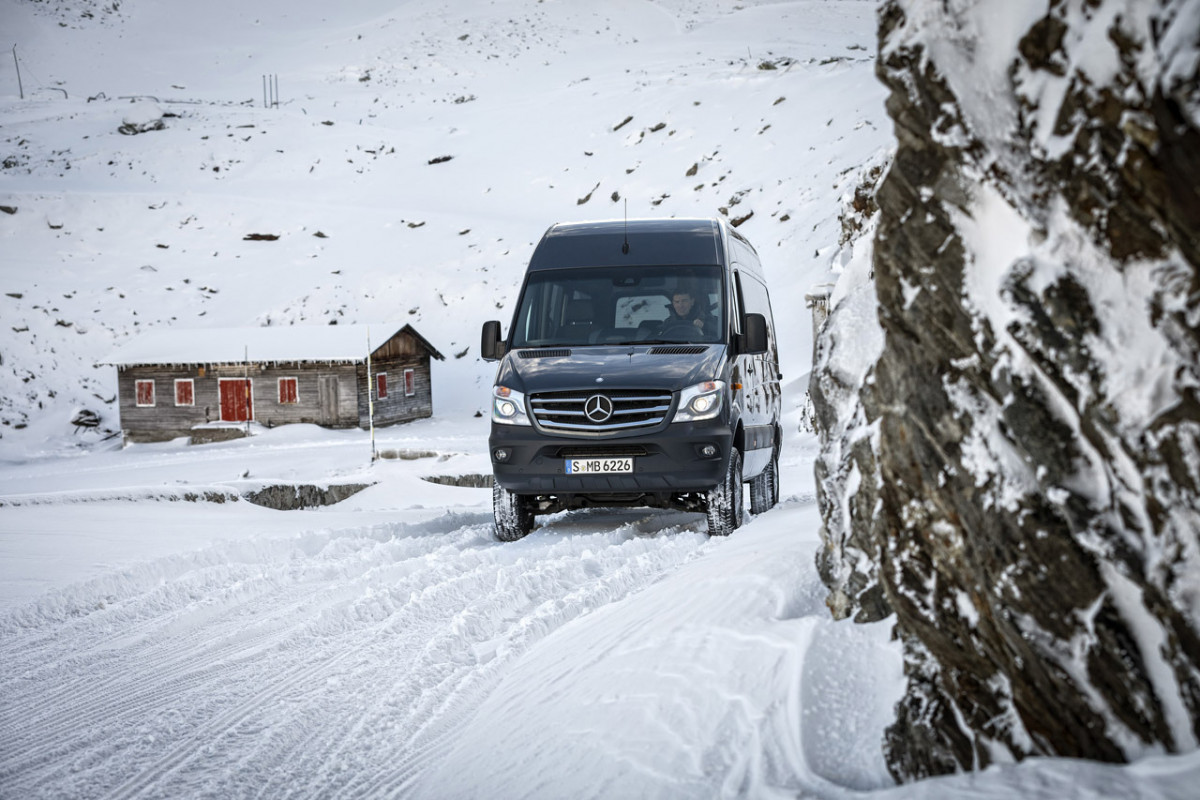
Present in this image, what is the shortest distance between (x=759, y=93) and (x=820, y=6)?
36241 mm

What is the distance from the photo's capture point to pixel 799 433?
21.6m

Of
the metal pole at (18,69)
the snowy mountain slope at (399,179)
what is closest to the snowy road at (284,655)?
the snowy mountain slope at (399,179)

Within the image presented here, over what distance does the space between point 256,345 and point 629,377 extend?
28603 millimetres

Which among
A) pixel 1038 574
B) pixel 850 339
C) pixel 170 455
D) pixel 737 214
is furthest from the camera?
pixel 737 214

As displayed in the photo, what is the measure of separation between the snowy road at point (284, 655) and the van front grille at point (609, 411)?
889mm

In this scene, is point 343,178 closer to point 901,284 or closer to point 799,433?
point 799,433

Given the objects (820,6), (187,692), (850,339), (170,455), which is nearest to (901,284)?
(850,339)

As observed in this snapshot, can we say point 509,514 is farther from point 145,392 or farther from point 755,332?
point 145,392

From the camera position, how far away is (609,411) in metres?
8.48

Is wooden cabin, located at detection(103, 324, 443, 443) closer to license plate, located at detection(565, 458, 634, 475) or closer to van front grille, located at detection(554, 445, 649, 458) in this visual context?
van front grille, located at detection(554, 445, 649, 458)

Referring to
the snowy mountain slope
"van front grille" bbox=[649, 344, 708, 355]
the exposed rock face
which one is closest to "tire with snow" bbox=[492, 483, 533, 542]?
"van front grille" bbox=[649, 344, 708, 355]

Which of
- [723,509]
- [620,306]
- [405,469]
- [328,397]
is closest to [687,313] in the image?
[620,306]

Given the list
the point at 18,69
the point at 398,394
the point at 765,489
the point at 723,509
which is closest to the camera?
the point at 723,509

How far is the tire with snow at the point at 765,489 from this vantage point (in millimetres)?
10630
